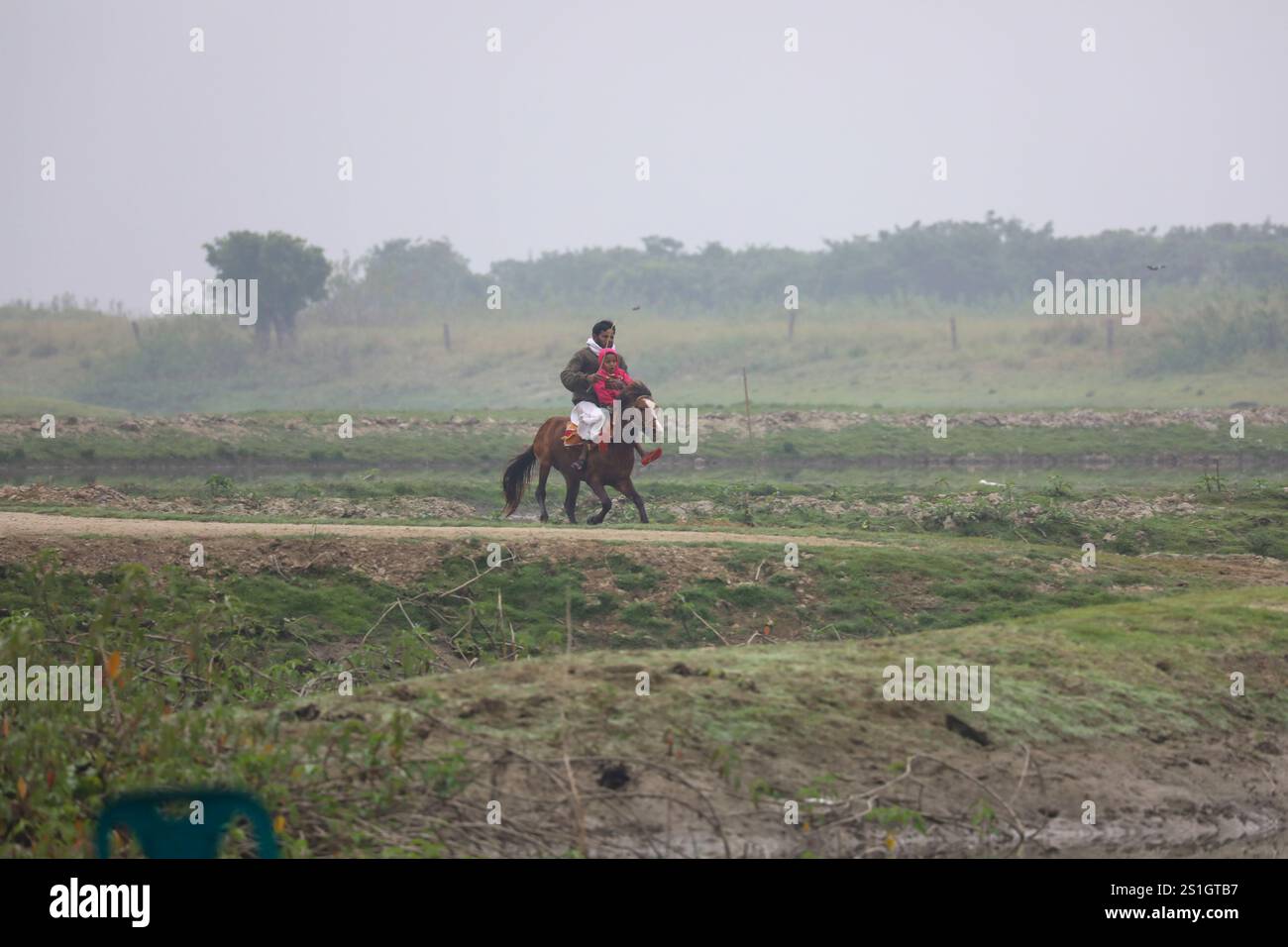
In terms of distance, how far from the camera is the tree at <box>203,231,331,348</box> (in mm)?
56594

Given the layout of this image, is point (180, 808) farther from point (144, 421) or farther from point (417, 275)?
point (417, 275)

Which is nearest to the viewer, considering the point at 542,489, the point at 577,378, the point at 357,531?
the point at 357,531

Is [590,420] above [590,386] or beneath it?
beneath

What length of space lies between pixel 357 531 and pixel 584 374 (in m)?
3.32

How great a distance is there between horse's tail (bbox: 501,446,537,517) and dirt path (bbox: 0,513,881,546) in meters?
2.68

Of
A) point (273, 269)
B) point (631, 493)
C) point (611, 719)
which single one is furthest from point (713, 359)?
point (611, 719)

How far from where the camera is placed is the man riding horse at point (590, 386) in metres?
18.6

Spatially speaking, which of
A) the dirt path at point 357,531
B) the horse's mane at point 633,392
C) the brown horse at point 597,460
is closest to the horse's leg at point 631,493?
the brown horse at point 597,460

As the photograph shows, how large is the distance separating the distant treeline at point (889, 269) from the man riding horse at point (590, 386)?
45.1 m

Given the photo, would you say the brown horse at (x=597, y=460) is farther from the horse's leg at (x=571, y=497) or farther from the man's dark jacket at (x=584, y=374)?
the man's dark jacket at (x=584, y=374)

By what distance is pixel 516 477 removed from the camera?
2036 cm

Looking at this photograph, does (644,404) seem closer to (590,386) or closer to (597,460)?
(590,386)

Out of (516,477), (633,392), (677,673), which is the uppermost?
(633,392)
